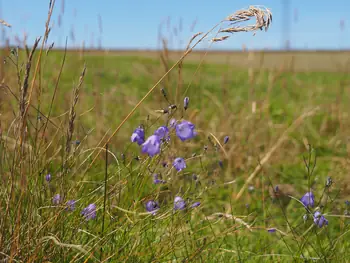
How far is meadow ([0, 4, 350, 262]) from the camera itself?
165cm

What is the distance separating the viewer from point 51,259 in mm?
1673

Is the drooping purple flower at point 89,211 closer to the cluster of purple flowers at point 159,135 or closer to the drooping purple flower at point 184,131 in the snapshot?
the cluster of purple flowers at point 159,135

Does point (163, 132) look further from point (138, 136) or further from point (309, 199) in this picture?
point (309, 199)

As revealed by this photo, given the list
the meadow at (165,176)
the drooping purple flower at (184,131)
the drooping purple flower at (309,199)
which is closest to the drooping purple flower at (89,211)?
the meadow at (165,176)

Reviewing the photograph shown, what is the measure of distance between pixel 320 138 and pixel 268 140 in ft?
2.35

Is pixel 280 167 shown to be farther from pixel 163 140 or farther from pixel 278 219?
pixel 163 140

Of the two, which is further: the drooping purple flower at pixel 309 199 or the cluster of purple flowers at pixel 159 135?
the drooping purple flower at pixel 309 199

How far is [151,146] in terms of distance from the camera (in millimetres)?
1619

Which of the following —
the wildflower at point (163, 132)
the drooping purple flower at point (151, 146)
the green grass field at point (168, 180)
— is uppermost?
the wildflower at point (163, 132)

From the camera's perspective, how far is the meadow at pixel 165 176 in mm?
1652

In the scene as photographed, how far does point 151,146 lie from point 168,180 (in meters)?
0.16

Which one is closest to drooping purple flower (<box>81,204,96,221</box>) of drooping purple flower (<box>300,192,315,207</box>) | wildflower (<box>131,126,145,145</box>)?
wildflower (<box>131,126,145,145</box>)

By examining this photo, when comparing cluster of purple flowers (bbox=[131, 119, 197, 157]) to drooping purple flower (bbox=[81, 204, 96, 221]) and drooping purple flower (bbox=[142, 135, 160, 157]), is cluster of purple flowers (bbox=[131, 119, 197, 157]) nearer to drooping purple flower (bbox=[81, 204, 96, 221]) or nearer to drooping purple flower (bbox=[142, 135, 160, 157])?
drooping purple flower (bbox=[142, 135, 160, 157])

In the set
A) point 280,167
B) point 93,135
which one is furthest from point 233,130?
point 93,135
